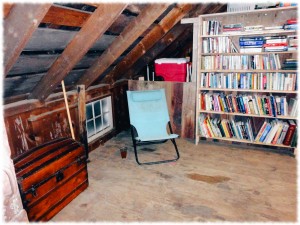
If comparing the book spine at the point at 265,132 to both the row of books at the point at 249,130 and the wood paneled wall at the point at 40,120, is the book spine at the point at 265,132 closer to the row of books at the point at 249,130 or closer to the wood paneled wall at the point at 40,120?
the row of books at the point at 249,130

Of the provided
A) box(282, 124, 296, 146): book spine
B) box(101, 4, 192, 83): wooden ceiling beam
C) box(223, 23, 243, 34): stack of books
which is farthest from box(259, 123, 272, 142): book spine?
box(101, 4, 192, 83): wooden ceiling beam

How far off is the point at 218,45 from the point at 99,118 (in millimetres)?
2480

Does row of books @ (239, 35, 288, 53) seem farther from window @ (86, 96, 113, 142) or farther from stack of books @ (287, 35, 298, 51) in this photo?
window @ (86, 96, 113, 142)

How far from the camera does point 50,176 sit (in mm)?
2141

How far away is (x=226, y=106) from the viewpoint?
3611mm

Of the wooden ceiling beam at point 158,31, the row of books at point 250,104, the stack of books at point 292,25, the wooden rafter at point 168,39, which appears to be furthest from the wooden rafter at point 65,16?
the stack of books at point 292,25

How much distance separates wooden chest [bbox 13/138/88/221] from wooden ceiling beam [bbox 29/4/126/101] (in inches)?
27.1

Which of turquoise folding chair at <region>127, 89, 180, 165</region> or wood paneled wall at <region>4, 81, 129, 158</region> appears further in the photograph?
turquoise folding chair at <region>127, 89, 180, 165</region>

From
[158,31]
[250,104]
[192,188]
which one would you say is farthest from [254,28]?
[192,188]

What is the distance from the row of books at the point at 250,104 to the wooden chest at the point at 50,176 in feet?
7.28

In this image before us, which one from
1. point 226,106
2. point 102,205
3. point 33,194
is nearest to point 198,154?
point 226,106

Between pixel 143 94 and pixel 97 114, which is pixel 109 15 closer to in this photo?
pixel 143 94

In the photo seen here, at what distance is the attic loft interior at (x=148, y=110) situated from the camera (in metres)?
2.09

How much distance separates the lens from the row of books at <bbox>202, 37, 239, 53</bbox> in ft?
11.2
